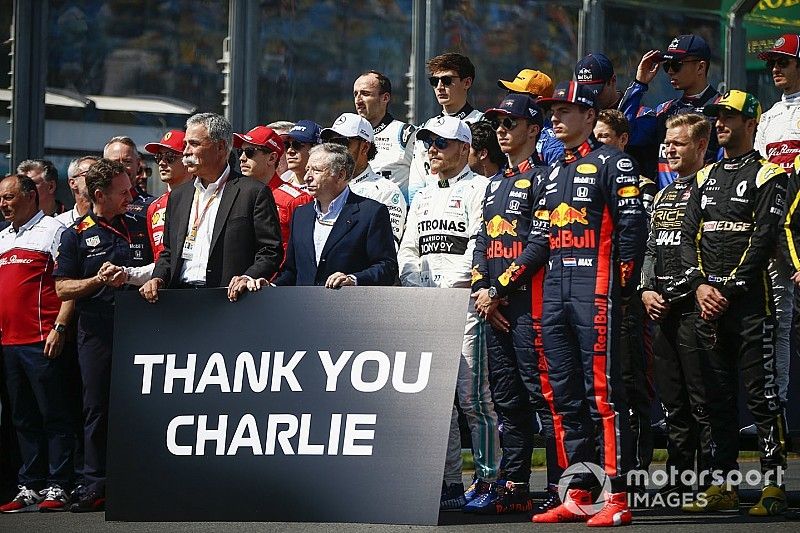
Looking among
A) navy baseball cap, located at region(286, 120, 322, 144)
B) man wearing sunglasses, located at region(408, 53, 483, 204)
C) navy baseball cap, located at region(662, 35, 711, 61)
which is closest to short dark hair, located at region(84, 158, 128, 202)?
navy baseball cap, located at region(286, 120, 322, 144)

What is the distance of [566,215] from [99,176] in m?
3.06

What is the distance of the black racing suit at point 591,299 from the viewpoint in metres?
7.23

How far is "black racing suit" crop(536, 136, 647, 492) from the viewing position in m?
7.23

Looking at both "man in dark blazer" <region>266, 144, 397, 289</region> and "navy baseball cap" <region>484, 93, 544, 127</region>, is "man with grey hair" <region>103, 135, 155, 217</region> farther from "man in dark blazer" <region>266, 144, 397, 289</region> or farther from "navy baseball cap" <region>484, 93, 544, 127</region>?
"navy baseball cap" <region>484, 93, 544, 127</region>

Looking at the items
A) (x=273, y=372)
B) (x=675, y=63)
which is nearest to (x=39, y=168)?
(x=273, y=372)

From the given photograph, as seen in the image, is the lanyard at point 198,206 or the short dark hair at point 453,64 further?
the short dark hair at point 453,64

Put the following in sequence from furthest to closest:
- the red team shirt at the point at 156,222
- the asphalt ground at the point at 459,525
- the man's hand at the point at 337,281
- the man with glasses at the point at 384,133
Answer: the man with glasses at the point at 384,133 → the red team shirt at the point at 156,222 → the man's hand at the point at 337,281 → the asphalt ground at the point at 459,525

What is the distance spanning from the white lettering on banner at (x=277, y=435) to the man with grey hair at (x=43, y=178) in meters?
2.95

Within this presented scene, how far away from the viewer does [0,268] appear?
29.7ft

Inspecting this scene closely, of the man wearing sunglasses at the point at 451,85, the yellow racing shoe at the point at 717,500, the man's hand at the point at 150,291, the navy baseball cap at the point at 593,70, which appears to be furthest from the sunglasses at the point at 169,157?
the yellow racing shoe at the point at 717,500

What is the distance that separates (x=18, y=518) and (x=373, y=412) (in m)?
2.43

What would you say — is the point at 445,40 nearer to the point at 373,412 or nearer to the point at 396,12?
the point at 396,12

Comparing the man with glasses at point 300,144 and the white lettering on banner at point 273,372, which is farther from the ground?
the man with glasses at point 300,144

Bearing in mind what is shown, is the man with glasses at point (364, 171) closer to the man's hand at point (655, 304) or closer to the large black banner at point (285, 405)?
the large black banner at point (285, 405)
